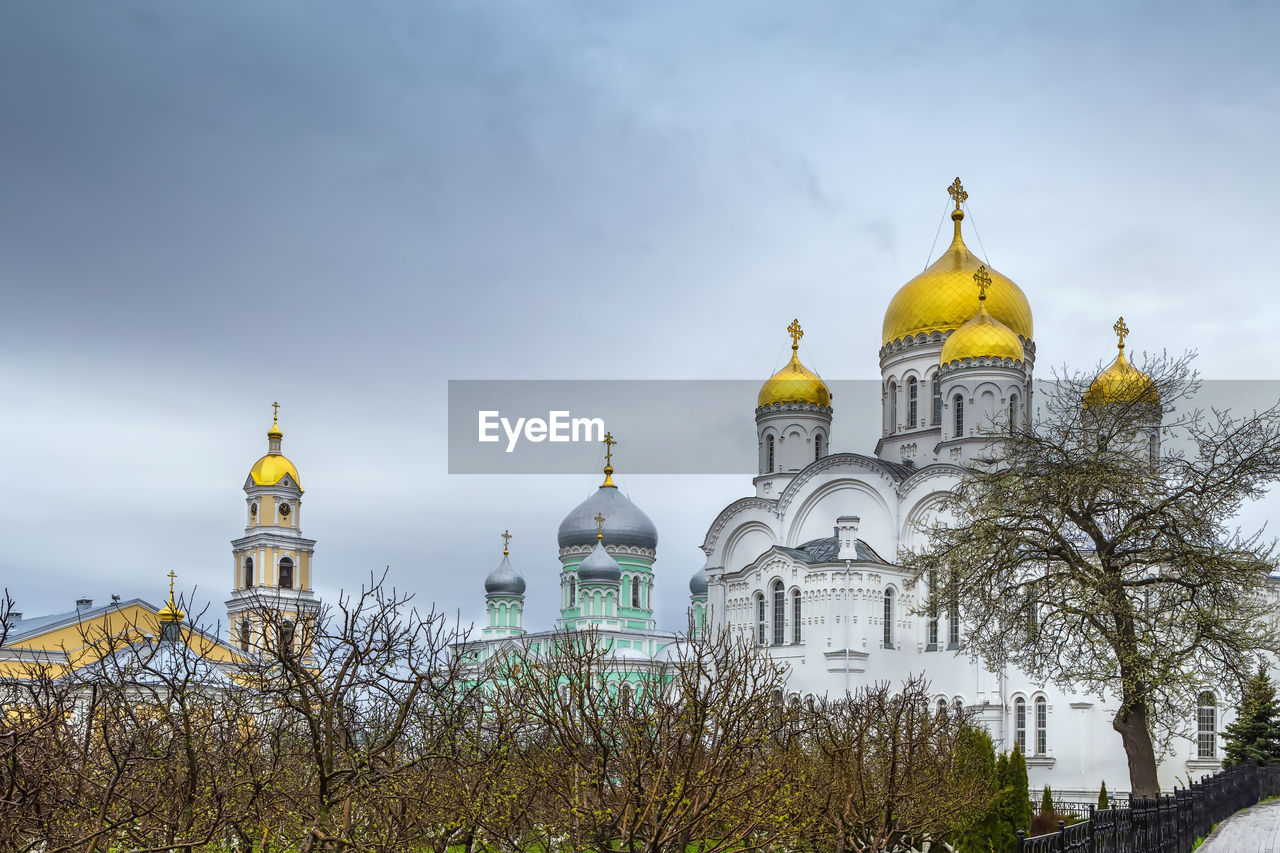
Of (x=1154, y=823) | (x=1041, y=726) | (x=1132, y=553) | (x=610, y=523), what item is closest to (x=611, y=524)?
(x=610, y=523)

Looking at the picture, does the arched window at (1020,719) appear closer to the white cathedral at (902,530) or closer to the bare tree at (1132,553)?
the white cathedral at (902,530)

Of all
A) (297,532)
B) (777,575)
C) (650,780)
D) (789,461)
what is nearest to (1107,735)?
(777,575)

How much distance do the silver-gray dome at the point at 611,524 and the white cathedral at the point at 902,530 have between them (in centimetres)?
1513

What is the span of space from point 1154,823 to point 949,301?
101 feet

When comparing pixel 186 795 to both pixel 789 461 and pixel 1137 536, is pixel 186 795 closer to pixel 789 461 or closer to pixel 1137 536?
pixel 1137 536

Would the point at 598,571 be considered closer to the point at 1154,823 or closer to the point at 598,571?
the point at 598,571

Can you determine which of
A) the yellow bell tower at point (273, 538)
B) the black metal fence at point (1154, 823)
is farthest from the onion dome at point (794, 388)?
the black metal fence at point (1154, 823)

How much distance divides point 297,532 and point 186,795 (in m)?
43.8

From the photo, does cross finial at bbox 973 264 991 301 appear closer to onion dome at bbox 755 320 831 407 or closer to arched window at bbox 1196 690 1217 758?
onion dome at bbox 755 320 831 407

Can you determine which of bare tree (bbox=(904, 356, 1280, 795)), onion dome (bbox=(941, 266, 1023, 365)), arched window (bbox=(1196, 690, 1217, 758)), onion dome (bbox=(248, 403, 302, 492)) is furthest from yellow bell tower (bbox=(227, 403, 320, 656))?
bare tree (bbox=(904, 356, 1280, 795))

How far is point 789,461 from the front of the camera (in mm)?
42750

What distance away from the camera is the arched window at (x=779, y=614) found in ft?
125

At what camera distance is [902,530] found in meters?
37.9

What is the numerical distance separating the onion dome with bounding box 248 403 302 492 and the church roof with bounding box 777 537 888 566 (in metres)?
22.8
